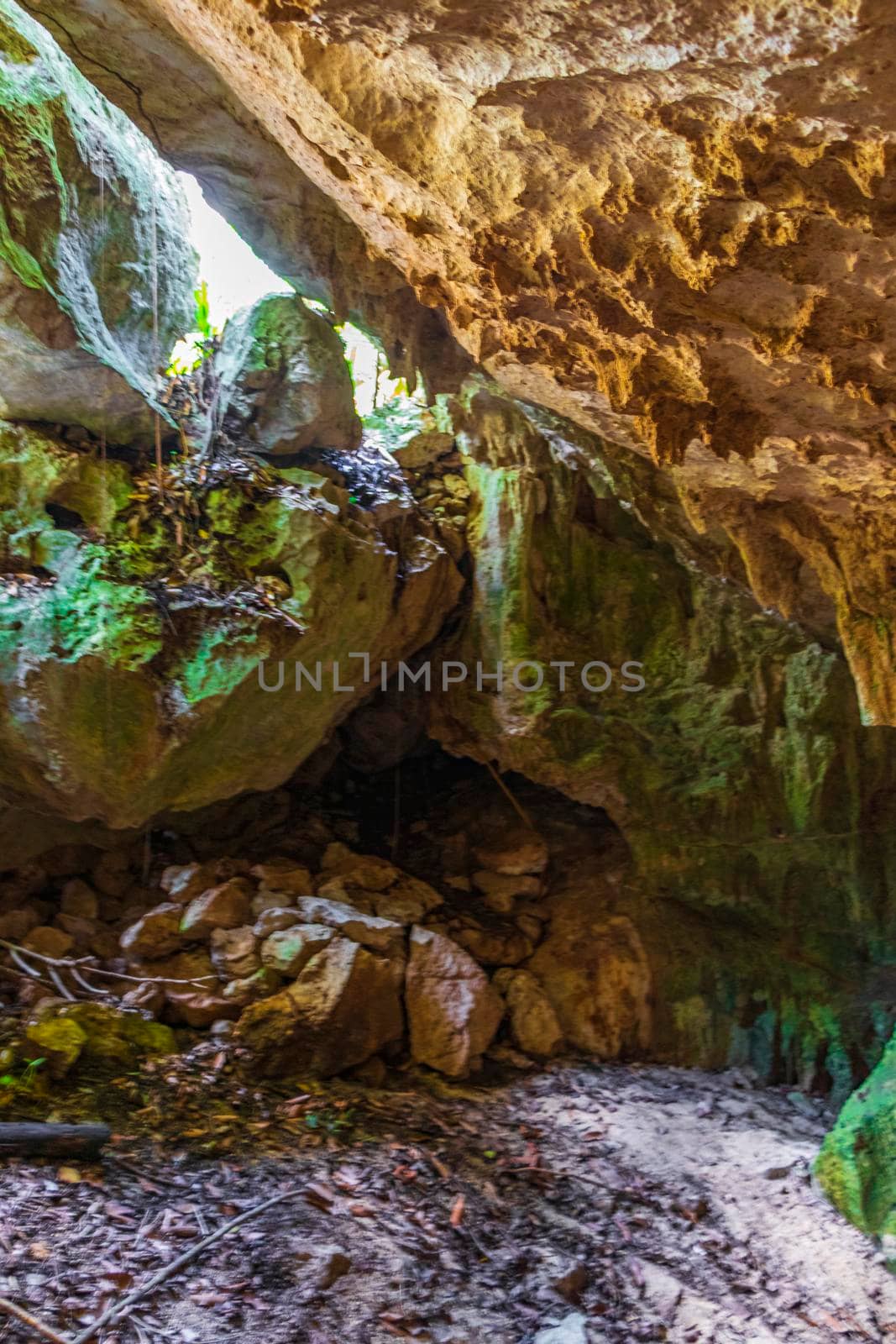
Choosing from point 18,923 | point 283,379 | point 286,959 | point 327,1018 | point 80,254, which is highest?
point 80,254

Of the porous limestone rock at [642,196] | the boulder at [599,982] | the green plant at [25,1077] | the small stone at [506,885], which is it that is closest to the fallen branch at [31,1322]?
the green plant at [25,1077]

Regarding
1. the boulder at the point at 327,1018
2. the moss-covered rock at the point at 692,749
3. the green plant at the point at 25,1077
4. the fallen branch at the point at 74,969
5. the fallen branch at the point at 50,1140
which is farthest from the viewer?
the moss-covered rock at the point at 692,749

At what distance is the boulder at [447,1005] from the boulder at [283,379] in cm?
360

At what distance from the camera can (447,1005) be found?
19.2 feet

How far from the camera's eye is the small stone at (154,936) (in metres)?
5.59

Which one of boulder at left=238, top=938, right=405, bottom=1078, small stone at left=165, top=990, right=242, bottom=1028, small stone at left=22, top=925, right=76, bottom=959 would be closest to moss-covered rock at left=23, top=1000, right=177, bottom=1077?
small stone at left=165, top=990, right=242, bottom=1028

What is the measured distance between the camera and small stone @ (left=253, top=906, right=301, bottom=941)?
225 inches

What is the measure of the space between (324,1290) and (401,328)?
184 inches

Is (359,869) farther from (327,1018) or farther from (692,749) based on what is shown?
(692,749)

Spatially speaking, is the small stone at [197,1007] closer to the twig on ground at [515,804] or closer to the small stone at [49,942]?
the small stone at [49,942]

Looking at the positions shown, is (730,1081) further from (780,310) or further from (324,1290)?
(780,310)

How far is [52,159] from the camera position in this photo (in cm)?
438

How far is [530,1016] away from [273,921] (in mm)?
2051

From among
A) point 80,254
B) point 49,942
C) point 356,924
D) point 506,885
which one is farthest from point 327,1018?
point 80,254
